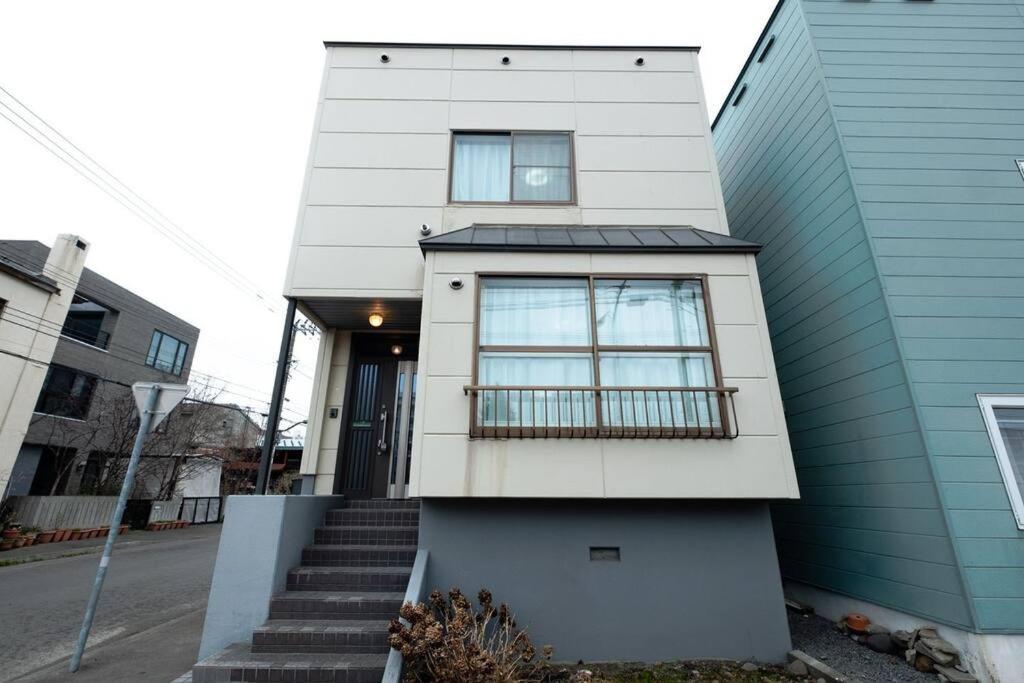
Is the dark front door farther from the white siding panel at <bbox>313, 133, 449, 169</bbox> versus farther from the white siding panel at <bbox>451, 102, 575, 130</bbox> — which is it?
the white siding panel at <bbox>451, 102, 575, 130</bbox>

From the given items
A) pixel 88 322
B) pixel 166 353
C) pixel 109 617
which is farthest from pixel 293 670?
pixel 166 353

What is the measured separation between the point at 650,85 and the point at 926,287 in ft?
13.0

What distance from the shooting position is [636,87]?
5629mm

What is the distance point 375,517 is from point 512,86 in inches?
224

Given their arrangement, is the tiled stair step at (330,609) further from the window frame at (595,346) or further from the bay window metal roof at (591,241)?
the bay window metal roof at (591,241)

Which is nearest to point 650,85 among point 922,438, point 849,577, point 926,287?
point 926,287

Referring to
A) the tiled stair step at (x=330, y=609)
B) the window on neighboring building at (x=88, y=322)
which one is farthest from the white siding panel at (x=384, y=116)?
the window on neighboring building at (x=88, y=322)

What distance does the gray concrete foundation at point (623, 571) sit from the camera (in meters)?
3.32

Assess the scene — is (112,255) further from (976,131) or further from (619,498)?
(976,131)

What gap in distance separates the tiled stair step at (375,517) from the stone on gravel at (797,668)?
342cm

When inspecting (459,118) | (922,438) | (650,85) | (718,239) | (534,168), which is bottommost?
(922,438)

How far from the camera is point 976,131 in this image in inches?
170

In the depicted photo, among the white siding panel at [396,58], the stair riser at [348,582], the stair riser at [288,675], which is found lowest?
the stair riser at [288,675]

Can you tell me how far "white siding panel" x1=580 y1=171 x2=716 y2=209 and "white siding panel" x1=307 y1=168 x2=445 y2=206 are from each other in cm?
188
